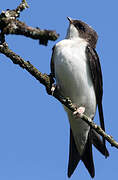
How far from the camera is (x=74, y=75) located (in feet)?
17.8

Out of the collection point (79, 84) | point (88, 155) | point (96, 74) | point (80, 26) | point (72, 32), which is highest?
point (80, 26)

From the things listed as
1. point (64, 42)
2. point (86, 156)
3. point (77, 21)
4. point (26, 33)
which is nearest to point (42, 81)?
point (26, 33)

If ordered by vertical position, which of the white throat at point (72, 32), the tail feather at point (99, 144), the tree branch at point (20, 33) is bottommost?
the tree branch at point (20, 33)

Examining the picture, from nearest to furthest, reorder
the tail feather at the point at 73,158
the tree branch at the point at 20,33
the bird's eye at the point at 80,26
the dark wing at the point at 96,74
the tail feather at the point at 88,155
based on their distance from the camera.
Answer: the tree branch at the point at 20,33 < the dark wing at the point at 96,74 < the tail feather at the point at 88,155 < the tail feather at the point at 73,158 < the bird's eye at the point at 80,26

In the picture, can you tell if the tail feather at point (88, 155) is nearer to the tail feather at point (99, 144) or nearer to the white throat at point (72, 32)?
the tail feather at point (99, 144)

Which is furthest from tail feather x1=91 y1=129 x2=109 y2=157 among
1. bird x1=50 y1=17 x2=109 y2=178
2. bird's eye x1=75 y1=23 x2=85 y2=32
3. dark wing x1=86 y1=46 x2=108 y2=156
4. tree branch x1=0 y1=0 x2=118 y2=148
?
tree branch x1=0 y1=0 x2=118 y2=148

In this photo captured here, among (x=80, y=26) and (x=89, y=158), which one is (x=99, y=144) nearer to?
(x=89, y=158)

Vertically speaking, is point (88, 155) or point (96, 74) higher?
point (96, 74)

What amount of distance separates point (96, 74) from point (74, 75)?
530 mm

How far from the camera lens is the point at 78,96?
5.63 m

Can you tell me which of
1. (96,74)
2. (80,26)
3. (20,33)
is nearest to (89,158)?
(96,74)

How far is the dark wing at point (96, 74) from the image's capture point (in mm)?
5645

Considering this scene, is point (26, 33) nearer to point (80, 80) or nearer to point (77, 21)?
point (80, 80)

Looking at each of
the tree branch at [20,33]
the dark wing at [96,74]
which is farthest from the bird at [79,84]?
the tree branch at [20,33]
